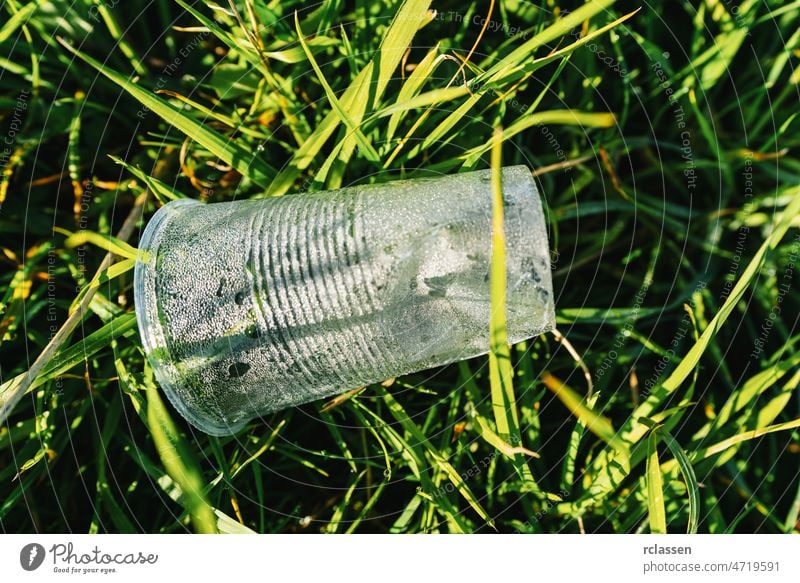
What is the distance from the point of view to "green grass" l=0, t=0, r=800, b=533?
658 millimetres

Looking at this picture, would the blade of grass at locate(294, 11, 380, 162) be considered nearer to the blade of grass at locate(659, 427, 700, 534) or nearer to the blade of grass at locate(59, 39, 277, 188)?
the blade of grass at locate(59, 39, 277, 188)

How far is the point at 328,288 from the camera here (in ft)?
1.78

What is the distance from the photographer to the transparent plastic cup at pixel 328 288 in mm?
516

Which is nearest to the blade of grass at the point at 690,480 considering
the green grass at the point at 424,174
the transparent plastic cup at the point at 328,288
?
the green grass at the point at 424,174

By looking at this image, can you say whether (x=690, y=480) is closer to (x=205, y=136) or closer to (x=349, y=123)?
(x=349, y=123)

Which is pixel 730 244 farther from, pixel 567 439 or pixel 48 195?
pixel 48 195
